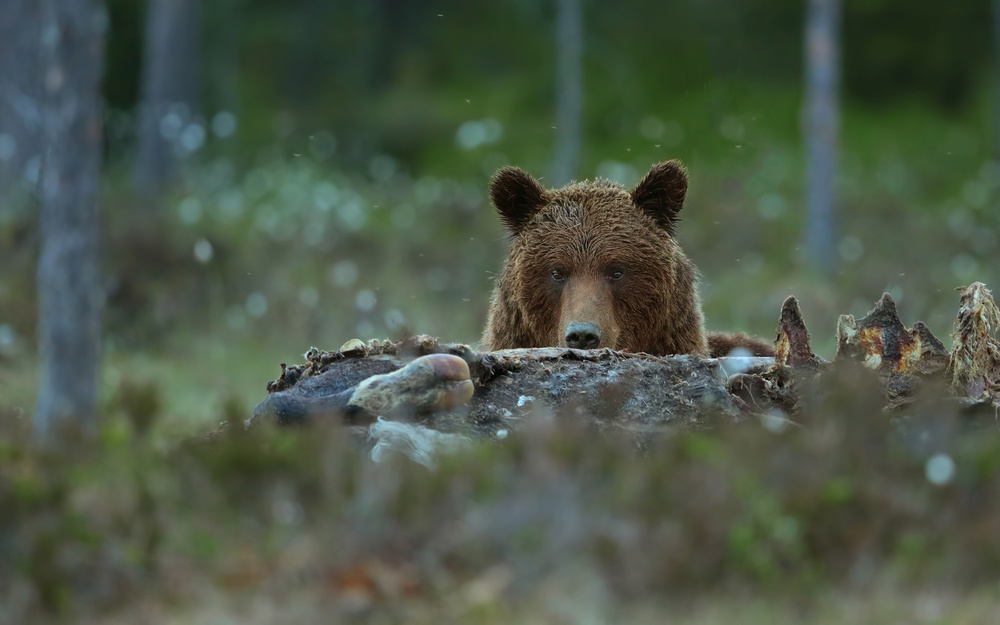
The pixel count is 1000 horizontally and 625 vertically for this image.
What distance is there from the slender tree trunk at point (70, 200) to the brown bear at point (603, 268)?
294 centimetres

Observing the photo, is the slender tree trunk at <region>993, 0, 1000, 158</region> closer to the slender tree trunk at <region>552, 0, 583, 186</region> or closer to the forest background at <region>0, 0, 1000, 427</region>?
the forest background at <region>0, 0, 1000, 427</region>

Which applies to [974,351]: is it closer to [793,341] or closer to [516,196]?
[793,341]

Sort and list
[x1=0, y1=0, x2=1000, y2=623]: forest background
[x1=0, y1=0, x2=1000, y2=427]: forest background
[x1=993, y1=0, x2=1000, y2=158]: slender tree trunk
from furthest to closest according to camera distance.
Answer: [x1=993, y1=0, x2=1000, y2=158]: slender tree trunk < [x1=0, y1=0, x2=1000, y2=427]: forest background < [x1=0, y1=0, x2=1000, y2=623]: forest background

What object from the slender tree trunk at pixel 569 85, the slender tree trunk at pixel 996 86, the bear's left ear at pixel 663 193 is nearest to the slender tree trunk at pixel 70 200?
the bear's left ear at pixel 663 193

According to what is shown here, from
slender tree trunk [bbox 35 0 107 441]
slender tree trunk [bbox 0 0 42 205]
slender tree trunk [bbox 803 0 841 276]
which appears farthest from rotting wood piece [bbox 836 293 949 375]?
slender tree trunk [bbox 0 0 42 205]

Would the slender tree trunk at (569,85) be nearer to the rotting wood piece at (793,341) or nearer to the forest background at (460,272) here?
the forest background at (460,272)

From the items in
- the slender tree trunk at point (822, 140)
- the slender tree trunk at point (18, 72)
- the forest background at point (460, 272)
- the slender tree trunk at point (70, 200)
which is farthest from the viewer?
the slender tree trunk at point (822, 140)

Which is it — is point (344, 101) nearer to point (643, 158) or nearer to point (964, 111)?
point (643, 158)

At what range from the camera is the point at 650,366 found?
176 inches

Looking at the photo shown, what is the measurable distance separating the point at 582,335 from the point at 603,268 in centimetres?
77

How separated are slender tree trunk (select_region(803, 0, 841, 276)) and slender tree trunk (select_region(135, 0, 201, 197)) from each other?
34.4ft

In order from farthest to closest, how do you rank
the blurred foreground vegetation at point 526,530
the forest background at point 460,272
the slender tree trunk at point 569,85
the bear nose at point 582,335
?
the slender tree trunk at point 569,85 < the bear nose at point 582,335 < the forest background at point 460,272 < the blurred foreground vegetation at point 526,530

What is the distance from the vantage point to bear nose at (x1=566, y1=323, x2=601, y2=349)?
223 inches

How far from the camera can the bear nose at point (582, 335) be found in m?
5.66
